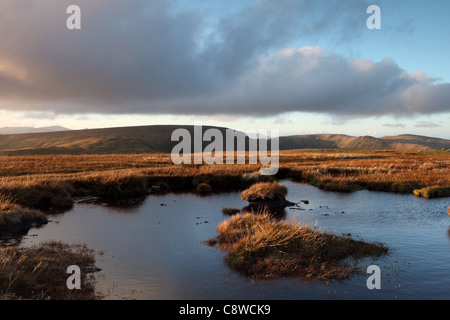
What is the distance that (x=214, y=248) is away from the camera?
15586 millimetres

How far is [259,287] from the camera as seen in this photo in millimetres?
11336

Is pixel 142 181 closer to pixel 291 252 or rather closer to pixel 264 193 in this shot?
pixel 264 193

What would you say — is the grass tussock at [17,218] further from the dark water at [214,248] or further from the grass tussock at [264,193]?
the grass tussock at [264,193]

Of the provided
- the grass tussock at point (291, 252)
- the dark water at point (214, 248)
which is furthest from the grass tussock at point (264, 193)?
the grass tussock at point (291, 252)

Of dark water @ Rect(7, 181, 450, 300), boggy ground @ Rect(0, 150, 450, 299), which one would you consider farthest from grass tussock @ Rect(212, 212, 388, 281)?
dark water @ Rect(7, 181, 450, 300)

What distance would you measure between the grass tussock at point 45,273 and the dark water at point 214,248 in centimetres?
63

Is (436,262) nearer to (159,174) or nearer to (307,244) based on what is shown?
(307,244)

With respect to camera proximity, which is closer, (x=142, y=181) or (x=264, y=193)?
(x=264, y=193)

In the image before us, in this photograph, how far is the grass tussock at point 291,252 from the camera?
12.5 metres

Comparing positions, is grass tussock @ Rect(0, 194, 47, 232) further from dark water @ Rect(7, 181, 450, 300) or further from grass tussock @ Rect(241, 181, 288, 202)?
grass tussock @ Rect(241, 181, 288, 202)

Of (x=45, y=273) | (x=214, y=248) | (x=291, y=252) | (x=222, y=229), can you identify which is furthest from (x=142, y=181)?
(x=291, y=252)

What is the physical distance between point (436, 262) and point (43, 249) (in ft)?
57.6

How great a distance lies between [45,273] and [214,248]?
287 inches
